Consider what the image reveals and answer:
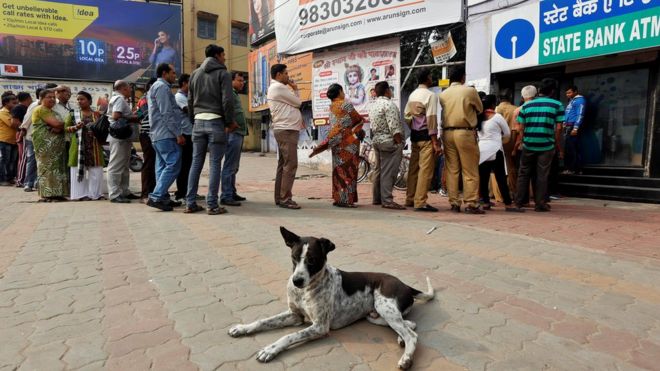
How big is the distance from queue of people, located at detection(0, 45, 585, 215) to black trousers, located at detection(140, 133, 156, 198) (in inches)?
0.6

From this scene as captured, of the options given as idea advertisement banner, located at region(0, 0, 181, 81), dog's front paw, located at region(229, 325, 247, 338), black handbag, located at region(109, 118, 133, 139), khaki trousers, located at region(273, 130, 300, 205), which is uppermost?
idea advertisement banner, located at region(0, 0, 181, 81)

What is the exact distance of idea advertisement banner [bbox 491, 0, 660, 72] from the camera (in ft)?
21.2

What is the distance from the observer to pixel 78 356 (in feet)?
6.88

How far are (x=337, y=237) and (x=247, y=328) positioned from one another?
86.2 inches

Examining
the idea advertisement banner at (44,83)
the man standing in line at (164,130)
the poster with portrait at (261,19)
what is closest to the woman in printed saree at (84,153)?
the man standing in line at (164,130)

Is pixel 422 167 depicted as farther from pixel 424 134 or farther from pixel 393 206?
pixel 393 206

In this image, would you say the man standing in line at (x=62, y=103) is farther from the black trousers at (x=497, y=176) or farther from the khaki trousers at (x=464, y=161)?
the black trousers at (x=497, y=176)

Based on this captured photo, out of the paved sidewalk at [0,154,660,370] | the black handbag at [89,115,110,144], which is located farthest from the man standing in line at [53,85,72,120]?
the paved sidewalk at [0,154,660,370]

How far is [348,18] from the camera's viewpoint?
10.3 meters

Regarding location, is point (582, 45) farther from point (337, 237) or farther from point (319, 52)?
point (319, 52)

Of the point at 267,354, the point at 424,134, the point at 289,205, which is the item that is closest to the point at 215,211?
the point at 289,205

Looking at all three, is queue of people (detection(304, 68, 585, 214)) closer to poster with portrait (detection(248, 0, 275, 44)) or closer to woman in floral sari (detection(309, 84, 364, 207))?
woman in floral sari (detection(309, 84, 364, 207))

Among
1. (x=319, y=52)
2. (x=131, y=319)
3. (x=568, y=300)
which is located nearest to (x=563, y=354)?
(x=568, y=300)

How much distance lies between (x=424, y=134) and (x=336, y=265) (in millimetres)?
3237
